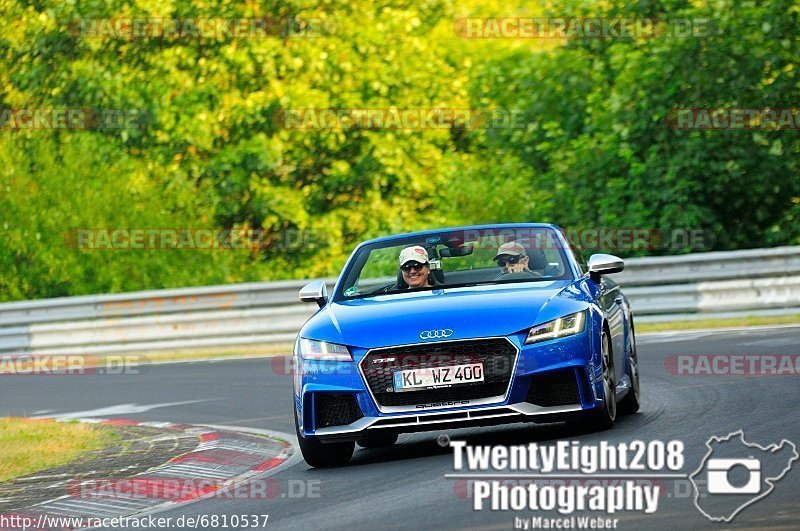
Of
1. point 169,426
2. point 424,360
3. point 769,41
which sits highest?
point 769,41

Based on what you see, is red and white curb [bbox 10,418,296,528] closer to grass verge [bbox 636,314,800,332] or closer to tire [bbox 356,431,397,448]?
tire [bbox 356,431,397,448]

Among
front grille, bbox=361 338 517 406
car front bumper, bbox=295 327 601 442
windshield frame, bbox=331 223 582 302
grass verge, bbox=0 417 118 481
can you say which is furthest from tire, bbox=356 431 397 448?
grass verge, bbox=0 417 118 481

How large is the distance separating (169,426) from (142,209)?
14.4m

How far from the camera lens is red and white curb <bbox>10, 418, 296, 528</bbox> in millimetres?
9555

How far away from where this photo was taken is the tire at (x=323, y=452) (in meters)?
10.5

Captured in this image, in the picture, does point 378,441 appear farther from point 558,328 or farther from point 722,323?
point 722,323

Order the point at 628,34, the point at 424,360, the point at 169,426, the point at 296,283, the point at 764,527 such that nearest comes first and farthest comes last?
the point at 764,527 → the point at 424,360 → the point at 169,426 → the point at 296,283 → the point at 628,34

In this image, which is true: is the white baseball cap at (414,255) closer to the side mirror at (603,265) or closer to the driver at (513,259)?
Answer: the driver at (513,259)

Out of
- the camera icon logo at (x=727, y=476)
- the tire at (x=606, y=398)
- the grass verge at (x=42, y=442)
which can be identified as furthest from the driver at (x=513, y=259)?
the grass verge at (x=42, y=442)

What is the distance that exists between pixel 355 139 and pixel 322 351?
916 inches

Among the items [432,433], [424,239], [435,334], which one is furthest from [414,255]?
[435,334]

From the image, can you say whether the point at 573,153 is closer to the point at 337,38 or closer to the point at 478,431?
the point at 337,38

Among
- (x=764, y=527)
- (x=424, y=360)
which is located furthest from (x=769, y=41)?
(x=764, y=527)

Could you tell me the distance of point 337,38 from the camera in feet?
108
